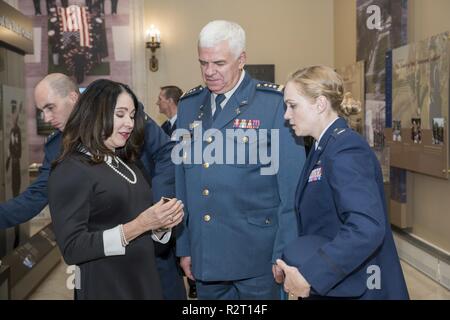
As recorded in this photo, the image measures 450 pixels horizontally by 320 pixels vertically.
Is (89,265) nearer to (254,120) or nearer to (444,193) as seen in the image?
(254,120)

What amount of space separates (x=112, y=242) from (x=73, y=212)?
0.50ft

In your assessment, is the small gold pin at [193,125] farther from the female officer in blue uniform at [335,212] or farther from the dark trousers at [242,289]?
the dark trousers at [242,289]

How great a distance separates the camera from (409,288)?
13.6 feet

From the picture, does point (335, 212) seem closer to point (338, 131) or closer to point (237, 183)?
point (338, 131)

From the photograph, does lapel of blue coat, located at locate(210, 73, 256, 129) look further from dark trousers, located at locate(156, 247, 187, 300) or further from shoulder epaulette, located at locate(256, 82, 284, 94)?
dark trousers, located at locate(156, 247, 187, 300)

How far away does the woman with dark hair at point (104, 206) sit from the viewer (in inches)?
60.0

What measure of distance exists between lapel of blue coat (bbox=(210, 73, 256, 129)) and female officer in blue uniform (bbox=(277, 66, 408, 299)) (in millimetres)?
374

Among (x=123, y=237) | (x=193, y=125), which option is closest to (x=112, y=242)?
(x=123, y=237)

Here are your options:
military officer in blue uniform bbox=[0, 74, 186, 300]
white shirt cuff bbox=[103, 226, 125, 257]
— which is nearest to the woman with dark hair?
white shirt cuff bbox=[103, 226, 125, 257]

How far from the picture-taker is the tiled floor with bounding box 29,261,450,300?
13.1ft

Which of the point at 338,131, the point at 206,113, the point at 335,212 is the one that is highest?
the point at 206,113
